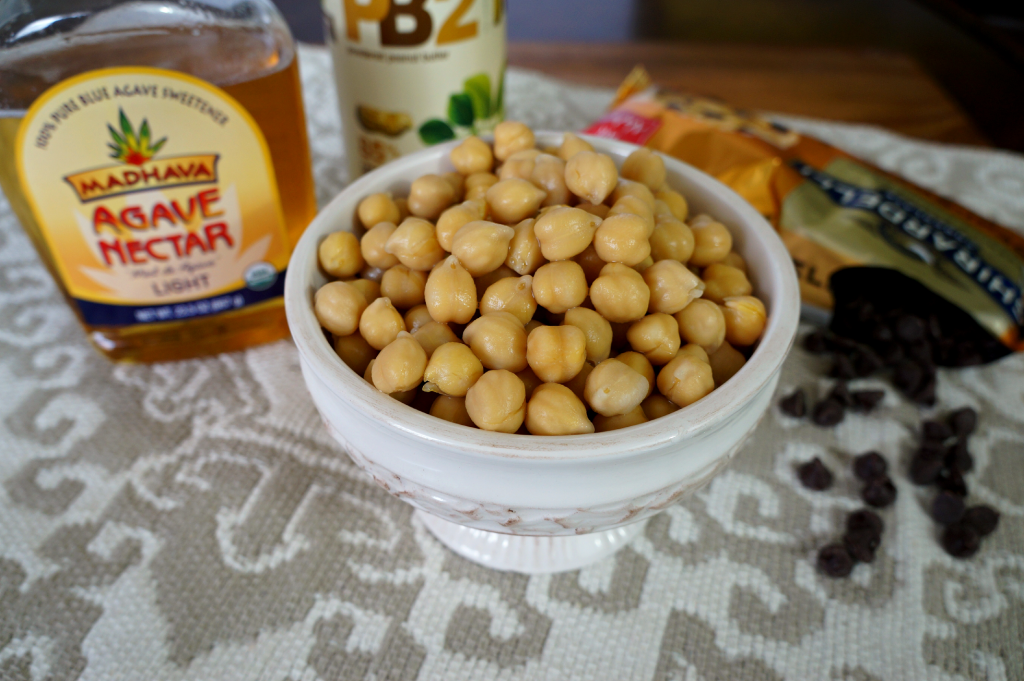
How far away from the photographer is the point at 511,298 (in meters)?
0.57

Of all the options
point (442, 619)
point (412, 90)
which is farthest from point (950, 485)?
point (412, 90)

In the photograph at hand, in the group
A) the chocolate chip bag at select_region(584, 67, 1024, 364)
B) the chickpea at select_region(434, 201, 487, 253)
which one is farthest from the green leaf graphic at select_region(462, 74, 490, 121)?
the chickpea at select_region(434, 201, 487, 253)

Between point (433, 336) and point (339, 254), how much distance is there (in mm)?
124

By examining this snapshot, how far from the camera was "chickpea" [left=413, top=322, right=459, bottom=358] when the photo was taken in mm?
560

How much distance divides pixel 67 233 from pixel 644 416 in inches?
26.4

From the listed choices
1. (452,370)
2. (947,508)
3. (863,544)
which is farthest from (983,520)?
(452,370)

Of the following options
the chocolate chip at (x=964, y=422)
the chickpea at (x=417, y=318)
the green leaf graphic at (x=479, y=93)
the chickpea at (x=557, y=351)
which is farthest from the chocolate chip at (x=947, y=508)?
the green leaf graphic at (x=479, y=93)

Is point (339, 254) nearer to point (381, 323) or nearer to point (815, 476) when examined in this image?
point (381, 323)

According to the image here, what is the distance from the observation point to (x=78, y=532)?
2.32 ft

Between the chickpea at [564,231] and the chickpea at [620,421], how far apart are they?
0.14 m

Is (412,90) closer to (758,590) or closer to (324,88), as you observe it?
(324,88)

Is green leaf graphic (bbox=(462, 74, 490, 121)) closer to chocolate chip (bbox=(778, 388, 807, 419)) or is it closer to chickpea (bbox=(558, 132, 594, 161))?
chickpea (bbox=(558, 132, 594, 161))

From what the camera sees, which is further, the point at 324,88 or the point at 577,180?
the point at 324,88

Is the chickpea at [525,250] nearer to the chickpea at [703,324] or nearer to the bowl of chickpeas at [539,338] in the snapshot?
the bowl of chickpeas at [539,338]
